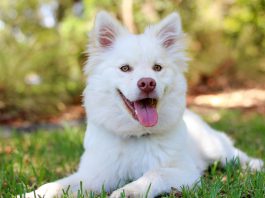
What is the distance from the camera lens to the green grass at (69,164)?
122 inches

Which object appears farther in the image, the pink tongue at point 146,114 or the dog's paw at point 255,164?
the dog's paw at point 255,164

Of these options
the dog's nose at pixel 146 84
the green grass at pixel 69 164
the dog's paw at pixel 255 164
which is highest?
the dog's nose at pixel 146 84

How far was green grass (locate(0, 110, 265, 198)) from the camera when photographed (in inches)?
122

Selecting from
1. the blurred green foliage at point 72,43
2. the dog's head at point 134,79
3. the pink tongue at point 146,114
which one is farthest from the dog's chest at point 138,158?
the blurred green foliage at point 72,43

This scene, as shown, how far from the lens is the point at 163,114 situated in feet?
11.6

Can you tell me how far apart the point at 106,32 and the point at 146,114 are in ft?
2.94

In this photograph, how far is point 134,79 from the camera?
327cm

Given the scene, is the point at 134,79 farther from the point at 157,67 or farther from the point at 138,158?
the point at 138,158

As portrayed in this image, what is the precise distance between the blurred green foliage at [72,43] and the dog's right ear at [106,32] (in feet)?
12.6

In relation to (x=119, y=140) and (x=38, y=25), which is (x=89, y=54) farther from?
(x=38, y=25)

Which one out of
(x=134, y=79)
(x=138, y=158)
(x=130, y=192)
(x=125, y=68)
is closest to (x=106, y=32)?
(x=125, y=68)

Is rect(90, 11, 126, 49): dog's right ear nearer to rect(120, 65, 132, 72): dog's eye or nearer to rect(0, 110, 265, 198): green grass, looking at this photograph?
rect(120, 65, 132, 72): dog's eye

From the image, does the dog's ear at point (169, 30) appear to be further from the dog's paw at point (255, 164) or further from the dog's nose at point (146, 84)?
the dog's paw at point (255, 164)

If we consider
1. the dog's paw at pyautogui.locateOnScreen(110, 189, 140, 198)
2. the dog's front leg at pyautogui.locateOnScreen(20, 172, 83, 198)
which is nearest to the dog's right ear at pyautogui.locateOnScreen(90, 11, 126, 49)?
the dog's front leg at pyautogui.locateOnScreen(20, 172, 83, 198)
